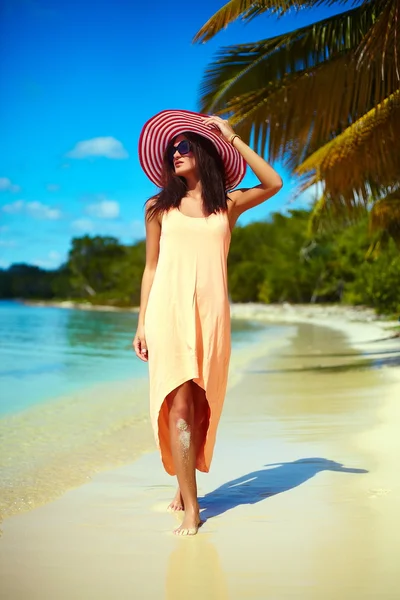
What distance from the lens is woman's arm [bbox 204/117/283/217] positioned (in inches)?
138

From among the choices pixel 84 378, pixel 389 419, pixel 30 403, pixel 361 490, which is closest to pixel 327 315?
pixel 84 378

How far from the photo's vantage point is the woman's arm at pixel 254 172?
350cm

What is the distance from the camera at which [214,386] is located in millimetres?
3346

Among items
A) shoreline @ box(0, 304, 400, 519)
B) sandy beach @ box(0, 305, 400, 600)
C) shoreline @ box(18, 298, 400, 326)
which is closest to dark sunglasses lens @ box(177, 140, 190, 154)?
sandy beach @ box(0, 305, 400, 600)

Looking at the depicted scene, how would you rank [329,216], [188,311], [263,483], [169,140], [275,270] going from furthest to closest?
[275,270] < [329,216] < [263,483] < [169,140] < [188,311]

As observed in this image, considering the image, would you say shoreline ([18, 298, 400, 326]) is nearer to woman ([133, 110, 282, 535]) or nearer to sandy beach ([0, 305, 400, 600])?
sandy beach ([0, 305, 400, 600])

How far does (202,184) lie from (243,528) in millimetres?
1518

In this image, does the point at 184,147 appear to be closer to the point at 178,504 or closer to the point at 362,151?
the point at 178,504

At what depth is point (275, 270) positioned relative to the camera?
53031mm

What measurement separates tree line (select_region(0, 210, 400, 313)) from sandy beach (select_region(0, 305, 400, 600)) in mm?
9781

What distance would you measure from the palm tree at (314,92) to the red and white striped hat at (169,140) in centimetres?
416

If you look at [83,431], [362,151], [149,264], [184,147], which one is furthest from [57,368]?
[184,147]

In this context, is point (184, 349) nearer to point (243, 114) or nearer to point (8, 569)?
point (8, 569)

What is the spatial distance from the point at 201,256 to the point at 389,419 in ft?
10.6
